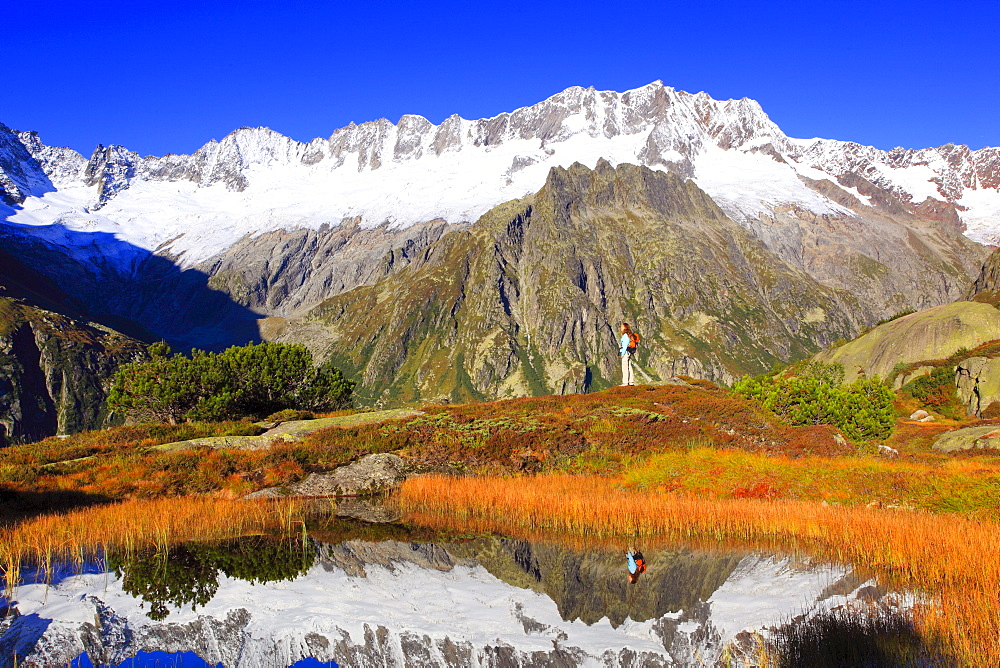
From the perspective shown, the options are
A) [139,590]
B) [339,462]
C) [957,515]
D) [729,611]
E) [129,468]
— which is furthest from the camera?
[339,462]

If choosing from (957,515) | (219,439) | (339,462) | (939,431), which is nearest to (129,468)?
(219,439)

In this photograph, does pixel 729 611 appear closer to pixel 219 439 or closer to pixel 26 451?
pixel 219 439

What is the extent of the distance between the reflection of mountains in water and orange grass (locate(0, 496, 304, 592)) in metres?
1.93

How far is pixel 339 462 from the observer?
39.5m

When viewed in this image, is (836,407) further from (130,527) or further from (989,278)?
(989,278)

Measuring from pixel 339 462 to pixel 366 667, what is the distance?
2585cm

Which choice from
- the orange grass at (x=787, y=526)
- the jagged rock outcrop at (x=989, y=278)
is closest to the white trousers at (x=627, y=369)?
the orange grass at (x=787, y=526)

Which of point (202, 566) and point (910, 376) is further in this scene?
point (910, 376)

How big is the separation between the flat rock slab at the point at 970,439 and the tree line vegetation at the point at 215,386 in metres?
53.6

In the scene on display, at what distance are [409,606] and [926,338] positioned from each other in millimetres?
108858

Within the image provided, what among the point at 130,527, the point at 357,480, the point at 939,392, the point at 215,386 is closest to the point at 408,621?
the point at 130,527

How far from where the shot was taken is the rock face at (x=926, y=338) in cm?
9831

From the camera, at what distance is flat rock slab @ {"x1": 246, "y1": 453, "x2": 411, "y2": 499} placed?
36.8m

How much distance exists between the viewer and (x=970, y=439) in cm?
4694
